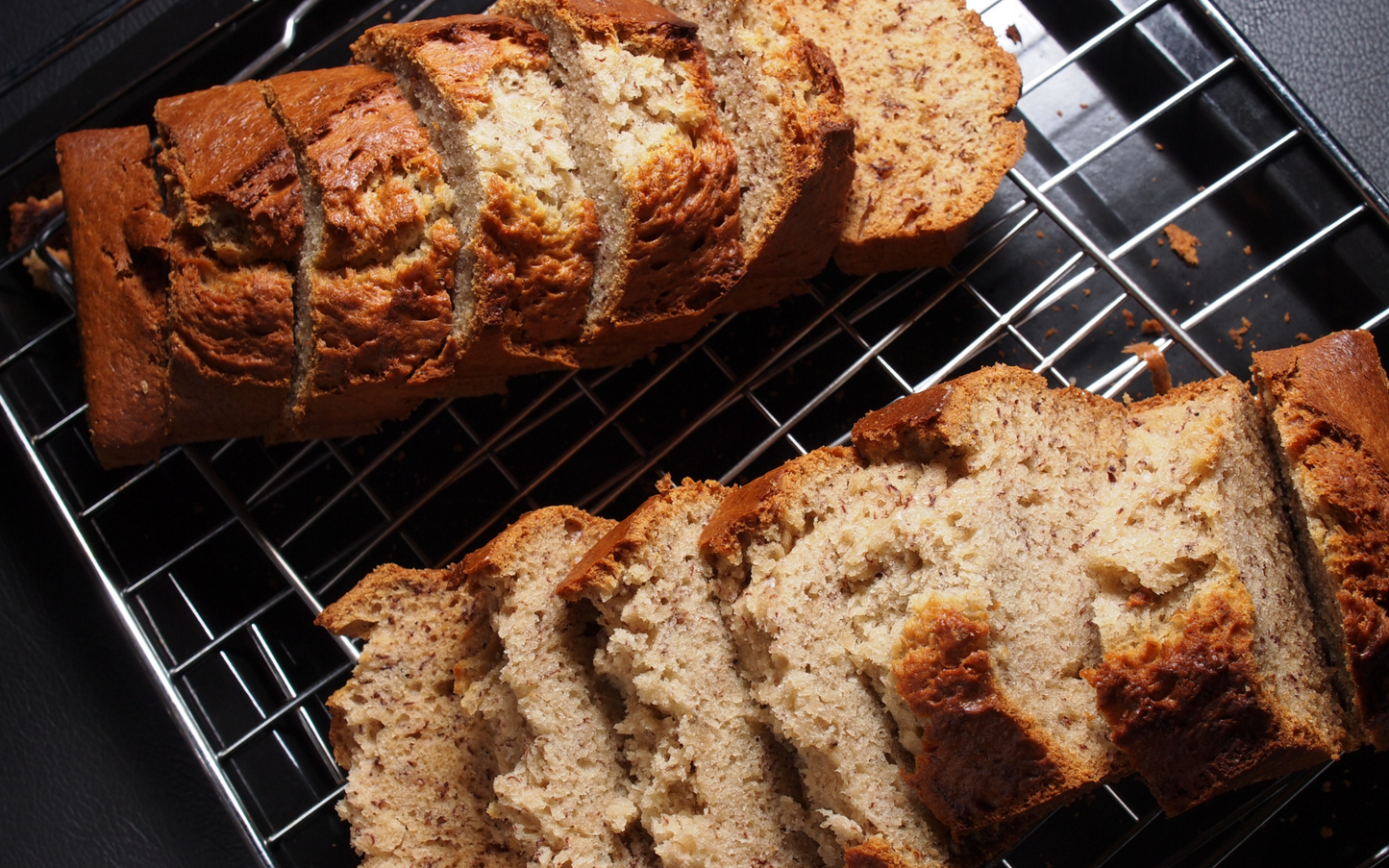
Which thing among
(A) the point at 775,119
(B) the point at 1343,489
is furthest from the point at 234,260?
(B) the point at 1343,489

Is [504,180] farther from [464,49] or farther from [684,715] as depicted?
[684,715]

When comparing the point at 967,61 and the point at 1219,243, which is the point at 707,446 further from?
the point at 1219,243

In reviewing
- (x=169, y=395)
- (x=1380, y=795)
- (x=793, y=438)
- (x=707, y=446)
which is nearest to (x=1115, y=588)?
(x=793, y=438)

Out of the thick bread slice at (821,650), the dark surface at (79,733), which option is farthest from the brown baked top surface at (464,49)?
the dark surface at (79,733)

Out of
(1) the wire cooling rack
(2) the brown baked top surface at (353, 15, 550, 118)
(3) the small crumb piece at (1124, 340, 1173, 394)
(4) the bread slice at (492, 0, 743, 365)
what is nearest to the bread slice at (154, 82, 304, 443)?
(2) the brown baked top surface at (353, 15, 550, 118)

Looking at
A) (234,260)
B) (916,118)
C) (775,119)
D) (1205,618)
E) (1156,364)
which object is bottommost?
(1205,618)

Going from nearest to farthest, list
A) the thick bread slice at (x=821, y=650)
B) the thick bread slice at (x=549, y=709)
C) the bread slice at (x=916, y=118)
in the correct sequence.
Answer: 1. the thick bread slice at (x=821, y=650)
2. the thick bread slice at (x=549, y=709)
3. the bread slice at (x=916, y=118)

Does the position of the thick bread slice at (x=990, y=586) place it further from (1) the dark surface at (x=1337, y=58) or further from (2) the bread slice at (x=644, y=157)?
(1) the dark surface at (x=1337, y=58)
